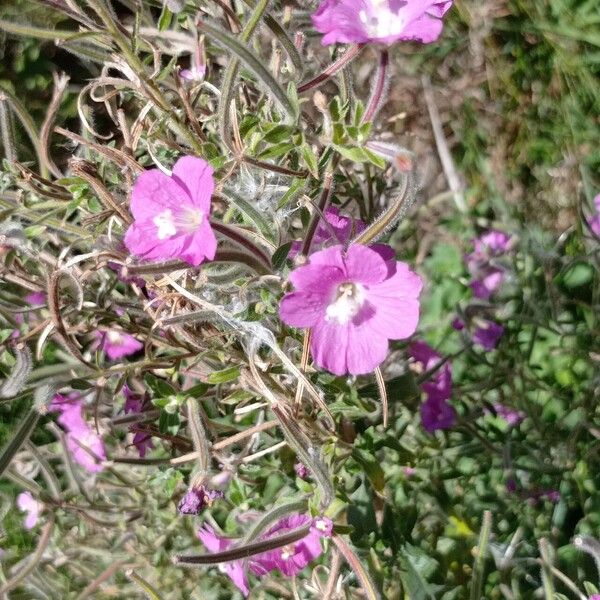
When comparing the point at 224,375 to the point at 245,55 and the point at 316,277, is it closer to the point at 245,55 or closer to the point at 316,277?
the point at 316,277

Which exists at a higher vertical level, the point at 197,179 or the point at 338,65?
the point at 338,65

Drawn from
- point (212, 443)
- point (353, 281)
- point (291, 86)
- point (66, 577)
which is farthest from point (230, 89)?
point (66, 577)

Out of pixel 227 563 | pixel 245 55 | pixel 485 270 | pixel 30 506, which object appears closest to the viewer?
pixel 245 55

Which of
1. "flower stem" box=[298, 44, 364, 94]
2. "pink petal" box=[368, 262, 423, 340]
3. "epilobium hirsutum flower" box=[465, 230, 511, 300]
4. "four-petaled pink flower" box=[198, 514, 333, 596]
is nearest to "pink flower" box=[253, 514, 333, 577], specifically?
"four-petaled pink flower" box=[198, 514, 333, 596]

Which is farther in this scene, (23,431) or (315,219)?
(23,431)

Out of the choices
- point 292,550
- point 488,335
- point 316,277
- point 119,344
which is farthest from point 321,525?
point 488,335

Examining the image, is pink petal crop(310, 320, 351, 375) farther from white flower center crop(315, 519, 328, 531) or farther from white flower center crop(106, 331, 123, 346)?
white flower center crop(106, 331, 123, 346)

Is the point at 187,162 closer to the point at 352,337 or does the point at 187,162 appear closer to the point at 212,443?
the point at 352,337
